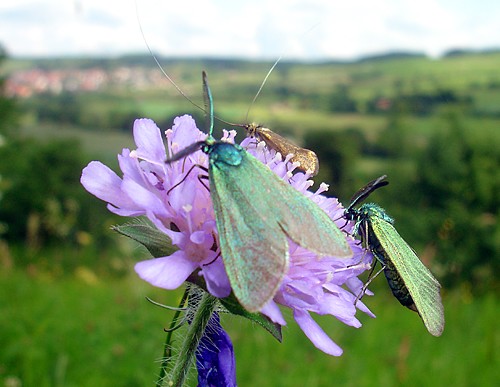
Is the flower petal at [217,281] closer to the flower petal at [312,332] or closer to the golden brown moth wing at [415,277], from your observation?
the flower petal at [312,332]

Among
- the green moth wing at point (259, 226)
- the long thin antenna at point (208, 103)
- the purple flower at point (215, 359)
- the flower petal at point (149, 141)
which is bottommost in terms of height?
the purple flower at point (215, 359)

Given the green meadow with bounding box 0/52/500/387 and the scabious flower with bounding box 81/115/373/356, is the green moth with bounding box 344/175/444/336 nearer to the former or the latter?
the scabious flower with bounding box 81/115/373/356

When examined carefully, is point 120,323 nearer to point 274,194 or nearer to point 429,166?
point 274,194

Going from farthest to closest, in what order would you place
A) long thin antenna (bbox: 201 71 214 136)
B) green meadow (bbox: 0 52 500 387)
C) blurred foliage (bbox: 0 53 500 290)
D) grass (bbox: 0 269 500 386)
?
blurred foliage (bbox: 0 53 500 290), green meadow (bbox: 0 52 500 387), grass (bbox: 0 269 500 386), long thin antenna (bbox: 201 71 214 136)

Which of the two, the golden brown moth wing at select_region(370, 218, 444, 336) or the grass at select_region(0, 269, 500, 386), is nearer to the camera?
the golden brown moth wing at select_region(370, 218, 444, 336)

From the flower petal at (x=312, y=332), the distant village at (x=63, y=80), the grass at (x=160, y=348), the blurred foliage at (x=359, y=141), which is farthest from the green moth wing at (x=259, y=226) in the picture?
the distant village at (x=63, y=80)

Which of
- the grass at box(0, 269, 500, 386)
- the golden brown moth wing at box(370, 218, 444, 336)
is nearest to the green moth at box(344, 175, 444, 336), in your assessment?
the golden brown moth wing at box(370, 218, 444, 336)

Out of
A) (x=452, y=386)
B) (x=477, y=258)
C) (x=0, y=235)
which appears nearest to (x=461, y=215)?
(x=477, y=258)

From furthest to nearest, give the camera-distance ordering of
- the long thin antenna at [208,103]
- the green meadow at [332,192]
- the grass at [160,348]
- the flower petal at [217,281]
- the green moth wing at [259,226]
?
the green meadow at [332,192] → the grass at [160,348] → the long thin antenna at [208,103] → the flower petal at [217,281] → the green moth wing at [259,226]
